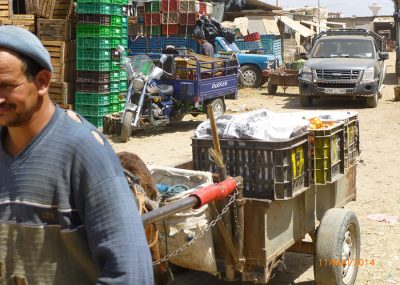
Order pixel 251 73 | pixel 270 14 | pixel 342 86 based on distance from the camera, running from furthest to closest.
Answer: pixel 270 14, pixel 251 73, pixel 342 86

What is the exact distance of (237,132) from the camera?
482 cm

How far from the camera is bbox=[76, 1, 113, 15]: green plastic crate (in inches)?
551

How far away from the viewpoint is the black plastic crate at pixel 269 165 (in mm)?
4629

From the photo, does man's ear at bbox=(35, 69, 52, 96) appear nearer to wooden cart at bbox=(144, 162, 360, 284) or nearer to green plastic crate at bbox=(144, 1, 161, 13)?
wooden cart at bbox=(144, 162, 360, 284)

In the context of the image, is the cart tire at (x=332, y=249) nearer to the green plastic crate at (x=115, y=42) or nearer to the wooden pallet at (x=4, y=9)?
the green plastic crate at (x=115, y=42)

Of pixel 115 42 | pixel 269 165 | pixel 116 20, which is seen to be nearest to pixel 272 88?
pixel 115 42

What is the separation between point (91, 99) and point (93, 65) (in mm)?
744

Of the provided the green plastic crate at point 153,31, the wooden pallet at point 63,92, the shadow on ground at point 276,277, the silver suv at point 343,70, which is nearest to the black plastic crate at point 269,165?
the shadow on ground at point 276,277

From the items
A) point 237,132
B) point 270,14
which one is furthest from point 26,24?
point 270,14

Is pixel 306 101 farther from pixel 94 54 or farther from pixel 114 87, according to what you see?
pixel 94 54

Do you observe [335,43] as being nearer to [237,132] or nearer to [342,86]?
[342,86]

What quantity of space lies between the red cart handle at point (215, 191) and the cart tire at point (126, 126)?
26.8 ft

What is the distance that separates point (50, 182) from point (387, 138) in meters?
11.8

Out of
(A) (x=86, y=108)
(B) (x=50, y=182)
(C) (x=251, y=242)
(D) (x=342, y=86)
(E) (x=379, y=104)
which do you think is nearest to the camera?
(B) (x=50, y=182)
